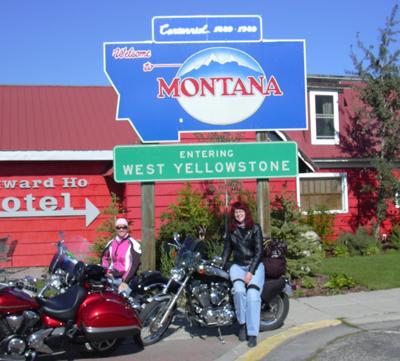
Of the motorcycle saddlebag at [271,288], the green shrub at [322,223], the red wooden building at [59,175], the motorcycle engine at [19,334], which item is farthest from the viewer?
the green shrub at [322,223]

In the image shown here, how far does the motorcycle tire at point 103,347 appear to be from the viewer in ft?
21.9

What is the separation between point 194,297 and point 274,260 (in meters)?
1.19

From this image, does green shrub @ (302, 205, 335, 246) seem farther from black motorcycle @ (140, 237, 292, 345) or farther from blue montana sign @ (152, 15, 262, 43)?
black motorcycle @ (140, 237, 292, 345)

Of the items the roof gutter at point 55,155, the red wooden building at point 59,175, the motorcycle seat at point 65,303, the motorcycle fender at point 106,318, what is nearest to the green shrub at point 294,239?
the red wooden building at point 59,175

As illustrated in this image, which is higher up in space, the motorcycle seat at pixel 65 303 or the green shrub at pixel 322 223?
the green shrub at pixel 322 223

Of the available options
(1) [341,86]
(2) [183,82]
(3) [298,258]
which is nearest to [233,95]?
(2) [183,82]

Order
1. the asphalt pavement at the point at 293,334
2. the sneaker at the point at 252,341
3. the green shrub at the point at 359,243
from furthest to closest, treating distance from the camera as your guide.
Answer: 1. the green shrub at the point at 359,243
2. the sneaker at the point at 252,341
3. the asphalt pavement at the point at 293,334

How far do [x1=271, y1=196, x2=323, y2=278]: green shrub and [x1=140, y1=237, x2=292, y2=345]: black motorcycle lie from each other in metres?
3.62

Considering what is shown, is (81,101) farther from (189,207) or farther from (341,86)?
(341,86)

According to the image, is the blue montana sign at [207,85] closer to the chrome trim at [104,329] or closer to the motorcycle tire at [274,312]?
the motorcycle tire at [274,312]

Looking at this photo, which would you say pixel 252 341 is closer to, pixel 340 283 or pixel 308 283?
pixel 308 283

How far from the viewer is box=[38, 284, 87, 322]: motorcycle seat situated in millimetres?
6270


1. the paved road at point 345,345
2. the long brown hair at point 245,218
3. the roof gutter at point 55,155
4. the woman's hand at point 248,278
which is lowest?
the paved road at point 345,345

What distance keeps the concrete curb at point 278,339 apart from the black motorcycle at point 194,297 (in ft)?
1.68
